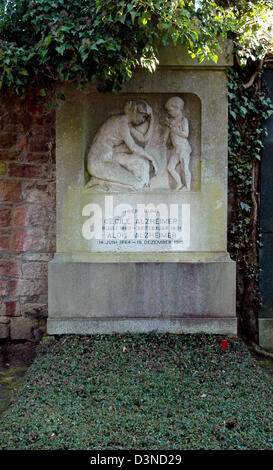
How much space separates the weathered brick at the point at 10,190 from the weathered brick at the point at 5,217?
0.39 ft

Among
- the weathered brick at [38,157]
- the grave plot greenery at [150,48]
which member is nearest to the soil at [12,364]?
the weathered brick at [38,157]

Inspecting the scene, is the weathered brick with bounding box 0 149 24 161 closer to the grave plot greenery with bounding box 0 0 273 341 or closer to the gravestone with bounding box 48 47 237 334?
the grave plot greenery with bounding box 0 0 273 341

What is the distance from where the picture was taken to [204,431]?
8.46 ft

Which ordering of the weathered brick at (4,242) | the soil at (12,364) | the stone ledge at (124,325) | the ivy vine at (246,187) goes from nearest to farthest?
1. the soil at (12,364)
2. the stone ledge at (124,325)
3. the ivy vine at (246,187)
4. the weathered brick at (4,242)

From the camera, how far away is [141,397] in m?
3.03

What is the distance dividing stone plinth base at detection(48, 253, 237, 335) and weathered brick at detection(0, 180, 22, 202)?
3.41 feet

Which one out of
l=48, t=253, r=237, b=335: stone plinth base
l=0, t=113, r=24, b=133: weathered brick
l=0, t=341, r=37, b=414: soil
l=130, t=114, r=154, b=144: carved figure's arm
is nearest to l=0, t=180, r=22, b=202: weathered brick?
l=0, t=113, r=24, b=133: weathered brick

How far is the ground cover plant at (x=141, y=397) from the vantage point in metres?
2.49

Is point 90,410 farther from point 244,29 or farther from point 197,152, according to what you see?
point 244,29

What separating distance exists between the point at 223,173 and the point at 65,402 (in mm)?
2517

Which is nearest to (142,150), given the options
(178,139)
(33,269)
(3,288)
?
(178,139)

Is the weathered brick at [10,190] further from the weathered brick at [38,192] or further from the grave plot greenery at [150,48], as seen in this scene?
the grave plot greenery at [150,48]

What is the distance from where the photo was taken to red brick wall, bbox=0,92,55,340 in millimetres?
4621

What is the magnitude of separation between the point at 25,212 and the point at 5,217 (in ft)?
0.73
